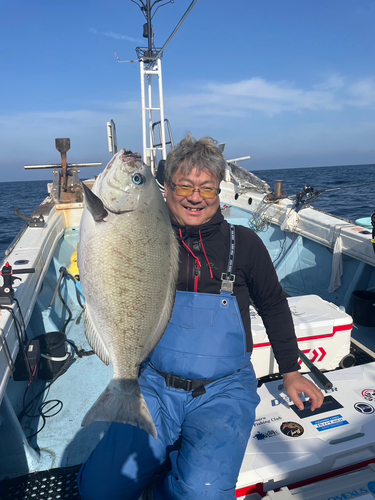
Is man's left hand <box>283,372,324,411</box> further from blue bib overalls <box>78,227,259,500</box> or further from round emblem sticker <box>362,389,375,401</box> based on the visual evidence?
round emblem sticker <box>362,389,375,401</box>

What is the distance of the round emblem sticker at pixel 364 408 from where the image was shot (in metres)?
2.09

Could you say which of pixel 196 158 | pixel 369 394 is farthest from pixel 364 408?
pixel 196 158

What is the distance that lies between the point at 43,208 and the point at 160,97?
5.30 m

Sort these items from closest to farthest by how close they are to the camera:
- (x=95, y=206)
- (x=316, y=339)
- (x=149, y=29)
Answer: (x=95, y=206), (x=316, y=339), (x=149, y=29)

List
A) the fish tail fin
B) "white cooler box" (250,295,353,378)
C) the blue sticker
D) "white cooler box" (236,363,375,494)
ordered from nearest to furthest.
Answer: the fish tail fin → "white cooler box" (236,363,375,494) → the blue sticker → "white cooler box" (250,295,353,378)

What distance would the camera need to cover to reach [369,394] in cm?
223

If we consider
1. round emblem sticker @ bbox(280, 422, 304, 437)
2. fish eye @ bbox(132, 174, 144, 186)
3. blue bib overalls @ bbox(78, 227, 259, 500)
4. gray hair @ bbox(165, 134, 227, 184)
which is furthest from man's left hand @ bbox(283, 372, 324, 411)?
fish eye @ bbox(132, 174, 144, 186)

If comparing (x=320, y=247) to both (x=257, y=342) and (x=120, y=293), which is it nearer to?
(x=257, y=342)

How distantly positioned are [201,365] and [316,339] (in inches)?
54.9

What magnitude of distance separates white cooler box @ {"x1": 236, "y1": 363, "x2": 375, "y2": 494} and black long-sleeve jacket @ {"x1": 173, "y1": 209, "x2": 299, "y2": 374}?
299 millimetres

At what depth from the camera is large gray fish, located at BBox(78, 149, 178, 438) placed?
1535 mm

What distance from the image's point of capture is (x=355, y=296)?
13.5 feet

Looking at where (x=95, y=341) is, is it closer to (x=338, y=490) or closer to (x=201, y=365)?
(x=201, y=365)

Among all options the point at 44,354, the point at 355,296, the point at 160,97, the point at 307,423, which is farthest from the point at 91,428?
the point at 160,97
